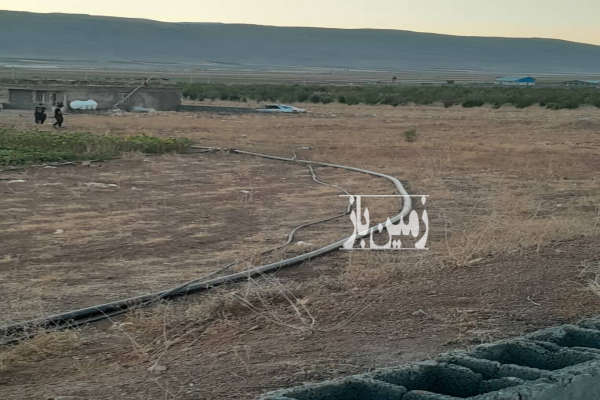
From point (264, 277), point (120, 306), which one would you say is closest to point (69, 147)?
point (120, 306)

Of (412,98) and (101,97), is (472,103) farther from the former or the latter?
(101,97)

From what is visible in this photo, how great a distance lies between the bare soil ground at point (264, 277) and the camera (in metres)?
6.04

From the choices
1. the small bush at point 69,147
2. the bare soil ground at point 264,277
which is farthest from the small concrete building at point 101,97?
the bare soil ground at point 264,277

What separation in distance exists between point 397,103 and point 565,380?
5407 cm

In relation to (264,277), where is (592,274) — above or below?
above

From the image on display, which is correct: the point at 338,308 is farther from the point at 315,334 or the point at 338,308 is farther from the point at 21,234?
the point at 21,234

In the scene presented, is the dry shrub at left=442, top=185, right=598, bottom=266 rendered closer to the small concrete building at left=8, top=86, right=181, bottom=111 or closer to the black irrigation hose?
the black irrigation hose

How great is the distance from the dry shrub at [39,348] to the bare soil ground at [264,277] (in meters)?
0.02

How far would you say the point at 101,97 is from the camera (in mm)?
43969

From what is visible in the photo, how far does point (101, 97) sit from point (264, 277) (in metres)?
37.3

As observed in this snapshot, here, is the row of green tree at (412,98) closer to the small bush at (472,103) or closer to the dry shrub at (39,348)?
the small bush at (472,103)

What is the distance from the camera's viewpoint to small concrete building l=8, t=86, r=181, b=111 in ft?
139

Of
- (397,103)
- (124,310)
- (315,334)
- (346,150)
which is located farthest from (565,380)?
(397,103)

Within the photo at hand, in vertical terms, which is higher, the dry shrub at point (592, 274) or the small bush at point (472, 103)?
the dry shrub at point (592, 274)
